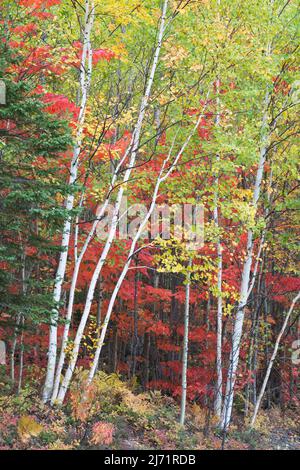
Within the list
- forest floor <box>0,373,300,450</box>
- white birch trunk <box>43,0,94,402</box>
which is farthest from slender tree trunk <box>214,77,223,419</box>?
white birch trunk <box>43,0,94,402</box>

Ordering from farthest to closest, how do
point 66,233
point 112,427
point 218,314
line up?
point 218,314 < point 66,233 < point 112,427

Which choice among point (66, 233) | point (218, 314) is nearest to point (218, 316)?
point (218, 314)

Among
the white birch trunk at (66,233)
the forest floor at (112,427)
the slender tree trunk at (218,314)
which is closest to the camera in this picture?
the forest floor at (112,427)

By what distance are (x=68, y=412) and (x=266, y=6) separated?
986 centimetres

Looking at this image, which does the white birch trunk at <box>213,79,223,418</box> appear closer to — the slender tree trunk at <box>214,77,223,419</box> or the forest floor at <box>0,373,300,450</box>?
the slender tree trunk at <box>214,77,223,419</box>

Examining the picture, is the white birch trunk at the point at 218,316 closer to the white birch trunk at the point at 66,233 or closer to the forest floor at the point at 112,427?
the forest floor at the point at 112,427

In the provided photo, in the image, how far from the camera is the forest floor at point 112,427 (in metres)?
7.62

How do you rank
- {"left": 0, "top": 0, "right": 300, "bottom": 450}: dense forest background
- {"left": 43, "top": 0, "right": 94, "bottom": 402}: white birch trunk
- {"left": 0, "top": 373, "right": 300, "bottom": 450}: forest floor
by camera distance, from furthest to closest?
1. {"left": 43, "top": 0, "right": 94, "bottom": 402}: white birch trunk
2. {"left": 0, "top": 0, "right": 300, "bottom": 450}: dense forest background
3. {"left": 0, "top": 373, "right": 300, "bottom": 450}: forest floor

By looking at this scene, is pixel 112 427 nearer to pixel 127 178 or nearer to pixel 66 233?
pixel 66 233

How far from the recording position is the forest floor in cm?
762

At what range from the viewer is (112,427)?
28.0ft

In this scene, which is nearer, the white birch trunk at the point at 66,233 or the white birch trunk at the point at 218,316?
the white birch trunk at the point at 66,233

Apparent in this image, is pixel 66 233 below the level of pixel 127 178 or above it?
below

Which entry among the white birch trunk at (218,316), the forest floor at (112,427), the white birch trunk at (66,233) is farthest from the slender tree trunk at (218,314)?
the white birch trunk at (66,233)
